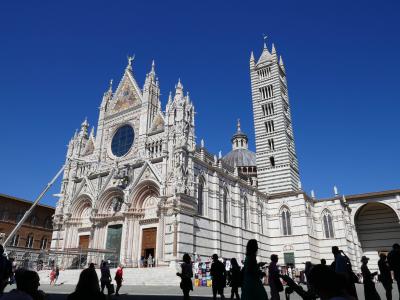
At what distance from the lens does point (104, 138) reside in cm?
3500

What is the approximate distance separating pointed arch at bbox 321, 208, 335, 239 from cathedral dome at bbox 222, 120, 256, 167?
13988 millimetres

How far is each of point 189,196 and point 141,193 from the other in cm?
484

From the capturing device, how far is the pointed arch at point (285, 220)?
37.5 meters

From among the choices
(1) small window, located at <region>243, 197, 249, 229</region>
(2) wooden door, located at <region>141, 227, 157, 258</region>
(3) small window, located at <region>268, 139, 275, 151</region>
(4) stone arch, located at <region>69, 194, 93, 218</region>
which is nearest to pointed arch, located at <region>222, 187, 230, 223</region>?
(1) small window, located at <region>243, 197, 249, 229</region>

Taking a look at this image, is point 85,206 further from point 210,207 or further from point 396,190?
point 396,190

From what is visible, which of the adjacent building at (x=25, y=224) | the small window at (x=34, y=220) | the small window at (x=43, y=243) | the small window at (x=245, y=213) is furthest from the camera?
the small window at (x=43, y=243)

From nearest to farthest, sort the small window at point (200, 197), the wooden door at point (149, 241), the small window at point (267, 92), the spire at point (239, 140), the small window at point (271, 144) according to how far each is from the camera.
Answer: the wooden door at point (149, 241) < the small window at point (200, 197) < the small window at point (271, 144) < the small window at point (267, 92) < the spire at point (239, 140)

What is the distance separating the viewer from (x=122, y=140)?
3334 cm

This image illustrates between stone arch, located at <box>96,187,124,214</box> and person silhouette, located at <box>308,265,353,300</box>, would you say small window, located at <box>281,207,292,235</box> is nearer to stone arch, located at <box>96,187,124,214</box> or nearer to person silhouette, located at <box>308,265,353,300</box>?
stone arch, located at <box>96,187,124,214</box>

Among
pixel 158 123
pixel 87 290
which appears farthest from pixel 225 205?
pixel 87 290

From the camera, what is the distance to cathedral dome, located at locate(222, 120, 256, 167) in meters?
51.9

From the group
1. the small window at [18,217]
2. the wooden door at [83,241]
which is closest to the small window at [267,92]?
the wooden door at [83,241]

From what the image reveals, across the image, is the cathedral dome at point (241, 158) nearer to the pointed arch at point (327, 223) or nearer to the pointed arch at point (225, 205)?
the pointed arch at point (327, 223)

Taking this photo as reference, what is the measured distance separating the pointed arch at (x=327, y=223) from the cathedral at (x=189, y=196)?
0.38 feet
